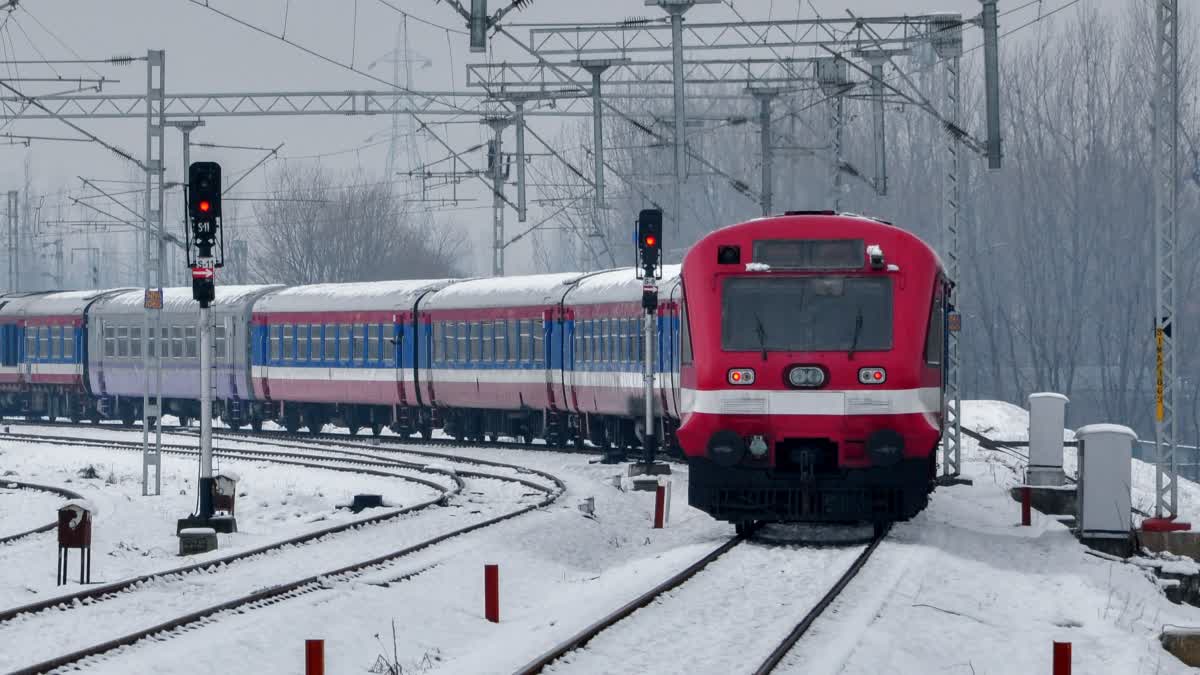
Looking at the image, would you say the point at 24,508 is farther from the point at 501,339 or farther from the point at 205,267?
the point at 501,339

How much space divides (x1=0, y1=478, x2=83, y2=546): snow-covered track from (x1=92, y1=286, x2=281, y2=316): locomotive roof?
14898 millimetres

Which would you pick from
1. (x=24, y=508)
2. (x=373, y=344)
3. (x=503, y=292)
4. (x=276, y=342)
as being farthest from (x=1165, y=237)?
(x=276, y=342)

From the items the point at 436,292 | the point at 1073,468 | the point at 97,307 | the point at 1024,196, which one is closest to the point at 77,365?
the point at 97,307

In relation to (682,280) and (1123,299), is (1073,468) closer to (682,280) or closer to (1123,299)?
(682,280)

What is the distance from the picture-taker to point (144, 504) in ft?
85.0

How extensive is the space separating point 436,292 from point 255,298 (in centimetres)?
634

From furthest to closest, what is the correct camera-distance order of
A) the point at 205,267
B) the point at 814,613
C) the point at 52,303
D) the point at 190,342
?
1. the point at 52,303
2. the point at 190,342
3. the point at 205,267
4. the point at 814,613

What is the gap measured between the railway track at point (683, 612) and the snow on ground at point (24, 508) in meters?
9.25

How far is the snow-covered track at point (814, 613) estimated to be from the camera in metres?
11.7

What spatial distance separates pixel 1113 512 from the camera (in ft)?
66.3

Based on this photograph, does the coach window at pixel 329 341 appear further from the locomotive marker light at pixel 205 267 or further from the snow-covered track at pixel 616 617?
the snow-covered track at pixel 616 617

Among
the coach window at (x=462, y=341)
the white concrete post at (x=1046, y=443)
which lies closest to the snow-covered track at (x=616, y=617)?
the white concrete post at (x=1046, y=443)

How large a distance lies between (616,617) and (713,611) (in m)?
0.93

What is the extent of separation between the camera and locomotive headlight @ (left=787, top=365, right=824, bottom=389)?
17734mm
